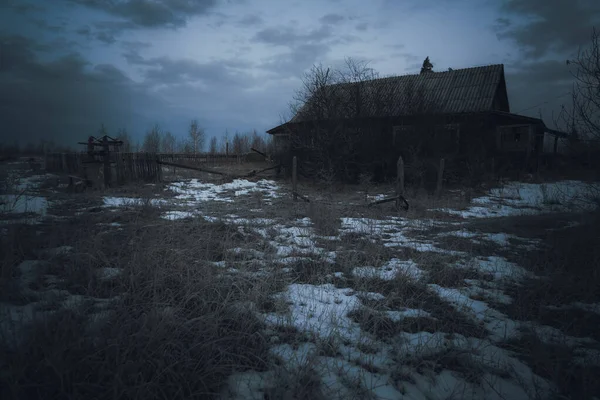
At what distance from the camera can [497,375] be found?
2.16 metres

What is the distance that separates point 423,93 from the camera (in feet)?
54.8

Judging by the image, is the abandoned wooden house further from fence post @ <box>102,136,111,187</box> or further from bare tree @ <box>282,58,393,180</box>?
fence post @ <box>102,136,111,187</box>

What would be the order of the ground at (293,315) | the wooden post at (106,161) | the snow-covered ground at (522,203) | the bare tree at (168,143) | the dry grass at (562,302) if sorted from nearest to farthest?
the ground at (293,315)
the dry grass at (562,302)
the snow-covered ground at (522,203)
the wooden post at (106,161)
the bare tree at (168,143)

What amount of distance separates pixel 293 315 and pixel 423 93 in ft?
55.8

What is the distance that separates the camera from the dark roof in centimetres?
1542

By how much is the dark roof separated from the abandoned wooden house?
50 mm

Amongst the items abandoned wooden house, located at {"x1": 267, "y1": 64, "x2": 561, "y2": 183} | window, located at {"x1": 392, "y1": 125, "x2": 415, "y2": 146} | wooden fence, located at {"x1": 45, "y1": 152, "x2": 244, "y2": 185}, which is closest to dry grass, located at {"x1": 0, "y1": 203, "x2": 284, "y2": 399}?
wooden fence, located at {"x1": 45, "y1": 152, "x2": 244, "y2": 185}

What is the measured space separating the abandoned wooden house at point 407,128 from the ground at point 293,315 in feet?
31.6

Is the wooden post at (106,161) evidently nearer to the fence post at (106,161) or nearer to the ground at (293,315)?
the fence post at (106,161)

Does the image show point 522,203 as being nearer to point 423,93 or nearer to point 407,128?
point 407,128

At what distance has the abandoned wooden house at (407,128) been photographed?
47.6ft

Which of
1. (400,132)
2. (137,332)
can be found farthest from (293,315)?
(400,132)

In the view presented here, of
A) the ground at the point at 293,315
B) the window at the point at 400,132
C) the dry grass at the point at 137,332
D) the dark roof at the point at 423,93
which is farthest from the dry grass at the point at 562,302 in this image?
the dark roof at the point at 423,93

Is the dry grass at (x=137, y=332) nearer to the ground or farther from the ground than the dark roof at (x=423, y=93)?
nearer to the ground
